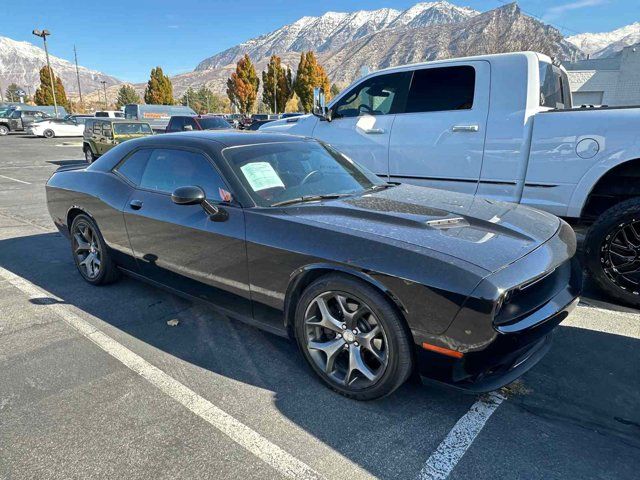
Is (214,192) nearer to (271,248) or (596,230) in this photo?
(271,248)

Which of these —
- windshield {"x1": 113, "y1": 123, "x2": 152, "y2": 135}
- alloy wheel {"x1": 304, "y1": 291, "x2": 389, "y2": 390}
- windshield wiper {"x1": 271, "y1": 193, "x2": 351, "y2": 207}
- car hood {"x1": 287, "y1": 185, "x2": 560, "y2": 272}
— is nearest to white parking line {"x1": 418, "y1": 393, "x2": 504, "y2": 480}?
alloy wheel {"x1": 304, "y1": 291, "x2": 389, "y2": 390}

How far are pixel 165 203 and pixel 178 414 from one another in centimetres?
162

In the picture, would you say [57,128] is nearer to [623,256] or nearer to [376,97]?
[376,97]

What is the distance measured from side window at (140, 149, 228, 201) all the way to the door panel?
109mm

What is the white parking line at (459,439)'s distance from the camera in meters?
1.96

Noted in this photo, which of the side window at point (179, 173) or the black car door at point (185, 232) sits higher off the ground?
the side window at point (179, 173)

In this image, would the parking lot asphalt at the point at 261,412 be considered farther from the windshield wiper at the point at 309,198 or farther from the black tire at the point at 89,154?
the black tire at the point at 89,154

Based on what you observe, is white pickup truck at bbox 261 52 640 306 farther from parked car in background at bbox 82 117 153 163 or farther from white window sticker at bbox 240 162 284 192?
parked car in background at bbox 82 117 153 163

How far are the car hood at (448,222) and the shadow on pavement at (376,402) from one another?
0.87m

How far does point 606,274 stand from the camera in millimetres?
3594

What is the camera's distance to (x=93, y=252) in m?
4.18

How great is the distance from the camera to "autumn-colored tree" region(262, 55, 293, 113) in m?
49.7

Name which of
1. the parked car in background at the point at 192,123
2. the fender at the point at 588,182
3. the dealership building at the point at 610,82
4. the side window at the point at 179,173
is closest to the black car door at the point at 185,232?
the side window at the point at 179,173

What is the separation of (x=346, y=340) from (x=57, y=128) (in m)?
33.9
